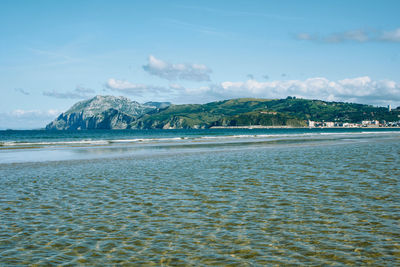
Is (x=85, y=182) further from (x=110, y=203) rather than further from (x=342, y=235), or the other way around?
(x=342, y=235)

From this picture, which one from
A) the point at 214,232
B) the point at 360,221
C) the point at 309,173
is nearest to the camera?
the point at 214,232

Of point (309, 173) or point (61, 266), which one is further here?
point (309, 173)

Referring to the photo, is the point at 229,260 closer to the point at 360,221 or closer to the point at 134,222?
the point at 134,222

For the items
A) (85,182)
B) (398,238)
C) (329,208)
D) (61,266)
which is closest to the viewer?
(61,266)

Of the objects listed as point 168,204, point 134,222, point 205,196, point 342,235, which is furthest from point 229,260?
point 205,196

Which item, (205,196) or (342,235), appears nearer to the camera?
(342,235)

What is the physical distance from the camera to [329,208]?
12.7 m

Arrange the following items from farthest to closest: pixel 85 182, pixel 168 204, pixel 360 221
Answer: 1. pixel 85 182
2. pixel 168 204
3. pixel 360 221

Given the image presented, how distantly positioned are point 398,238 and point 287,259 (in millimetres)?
3552

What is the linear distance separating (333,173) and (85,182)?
1521cm

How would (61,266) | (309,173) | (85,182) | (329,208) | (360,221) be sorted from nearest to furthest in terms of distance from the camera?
(61,266) → (360,221) → (329,208) → (85,182) → (309,173)

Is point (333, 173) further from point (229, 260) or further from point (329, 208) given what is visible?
point (229, 260)

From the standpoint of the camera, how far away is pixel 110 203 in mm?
14289

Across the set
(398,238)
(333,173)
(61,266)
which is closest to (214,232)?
(61,266)
